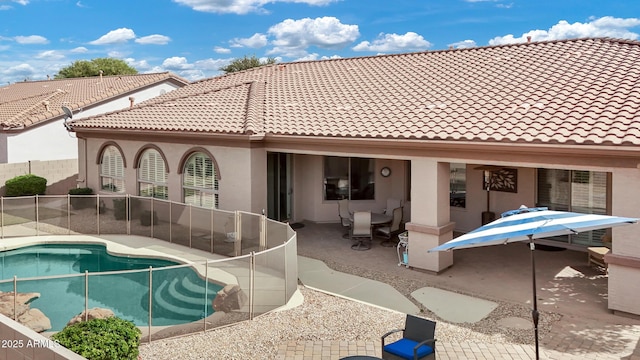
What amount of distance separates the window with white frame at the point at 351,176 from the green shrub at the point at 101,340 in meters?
12.4

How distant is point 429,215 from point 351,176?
250 inches

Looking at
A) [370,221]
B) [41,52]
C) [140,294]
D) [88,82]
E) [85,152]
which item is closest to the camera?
[140,294]

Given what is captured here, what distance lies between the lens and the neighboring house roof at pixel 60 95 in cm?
2831

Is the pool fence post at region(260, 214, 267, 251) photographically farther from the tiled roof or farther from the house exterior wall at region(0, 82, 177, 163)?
the house exterior wall at region(0, 82, 177, 163)

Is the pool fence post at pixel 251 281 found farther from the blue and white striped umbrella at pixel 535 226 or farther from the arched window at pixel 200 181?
the arched window at pixel 200 181

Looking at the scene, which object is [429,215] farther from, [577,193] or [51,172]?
[51,172]

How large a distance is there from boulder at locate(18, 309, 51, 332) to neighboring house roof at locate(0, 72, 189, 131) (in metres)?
21.9

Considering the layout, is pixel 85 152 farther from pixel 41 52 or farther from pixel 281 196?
pixel 41 52

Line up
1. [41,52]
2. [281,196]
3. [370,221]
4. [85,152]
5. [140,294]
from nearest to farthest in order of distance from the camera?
[140,294]
[370,221]
[281,196]
[85,152]
[41,52]

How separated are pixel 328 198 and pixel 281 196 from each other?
5.90ft

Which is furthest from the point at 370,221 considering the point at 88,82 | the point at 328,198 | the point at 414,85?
the point at 88,82

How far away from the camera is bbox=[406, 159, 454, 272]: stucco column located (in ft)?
42.7

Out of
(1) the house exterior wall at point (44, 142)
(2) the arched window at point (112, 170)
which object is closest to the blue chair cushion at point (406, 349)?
(2) the arched window at point (112, 170)

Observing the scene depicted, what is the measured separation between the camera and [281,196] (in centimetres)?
1909
